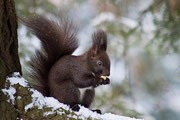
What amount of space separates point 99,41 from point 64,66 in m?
0.35

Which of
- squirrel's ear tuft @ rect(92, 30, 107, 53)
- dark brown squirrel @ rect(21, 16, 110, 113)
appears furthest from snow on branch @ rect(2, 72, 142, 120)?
squirrel's ear tuft @ rect(92, 30, 107, 53)

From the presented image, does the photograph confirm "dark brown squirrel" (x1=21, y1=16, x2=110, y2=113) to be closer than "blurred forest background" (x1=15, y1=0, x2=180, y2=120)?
Yes

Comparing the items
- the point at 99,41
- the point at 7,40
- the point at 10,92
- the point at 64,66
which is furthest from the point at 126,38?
the point at 10,92

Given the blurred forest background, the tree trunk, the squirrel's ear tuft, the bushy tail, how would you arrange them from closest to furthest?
1. the tree trunk
2. the bushy tail
3. the squirrel's ear tuft
4. the blurred forest background

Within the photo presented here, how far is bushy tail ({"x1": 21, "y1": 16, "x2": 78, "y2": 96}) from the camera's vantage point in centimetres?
187

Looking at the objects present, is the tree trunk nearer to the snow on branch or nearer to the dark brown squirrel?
the snow on branch

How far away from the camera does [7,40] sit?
1.39 m

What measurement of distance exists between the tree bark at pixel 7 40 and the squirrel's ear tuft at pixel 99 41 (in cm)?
76

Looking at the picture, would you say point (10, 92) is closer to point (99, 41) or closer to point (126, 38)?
point (99, 41)

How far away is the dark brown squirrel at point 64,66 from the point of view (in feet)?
6.28

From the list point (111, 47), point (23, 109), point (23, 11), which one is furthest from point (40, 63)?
point (111, 47)

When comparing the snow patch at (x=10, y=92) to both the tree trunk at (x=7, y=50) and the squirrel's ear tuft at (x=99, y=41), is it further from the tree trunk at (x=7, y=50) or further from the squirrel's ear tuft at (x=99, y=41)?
the squirrel's ear tuft at (x=99, y=41)

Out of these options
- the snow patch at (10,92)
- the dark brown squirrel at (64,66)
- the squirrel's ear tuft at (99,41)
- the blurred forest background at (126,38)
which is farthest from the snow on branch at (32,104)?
the blurred forest background at (126,38)

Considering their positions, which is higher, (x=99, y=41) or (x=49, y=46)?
(x=99, y=41)
